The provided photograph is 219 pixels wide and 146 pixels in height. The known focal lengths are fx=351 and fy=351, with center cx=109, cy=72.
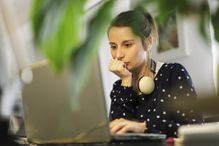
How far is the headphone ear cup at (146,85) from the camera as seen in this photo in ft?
5.06

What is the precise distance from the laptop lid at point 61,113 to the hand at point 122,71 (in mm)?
874

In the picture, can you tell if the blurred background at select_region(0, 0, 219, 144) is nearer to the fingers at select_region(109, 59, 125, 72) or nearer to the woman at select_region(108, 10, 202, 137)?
the woman at select_region(108, 10, 202, 137)

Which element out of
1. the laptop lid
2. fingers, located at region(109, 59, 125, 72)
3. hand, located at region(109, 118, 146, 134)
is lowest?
hand, located at region(109, 118, 146, 134)

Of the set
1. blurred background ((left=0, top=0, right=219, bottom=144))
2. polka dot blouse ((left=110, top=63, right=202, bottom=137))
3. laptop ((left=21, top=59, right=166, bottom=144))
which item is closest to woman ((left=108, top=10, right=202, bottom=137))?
polka dot blouse ((left=110, top=63, right=202, bottom=137))

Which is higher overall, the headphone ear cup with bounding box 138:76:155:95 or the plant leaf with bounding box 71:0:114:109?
the plant leaf with bounding box 71:0:114:109

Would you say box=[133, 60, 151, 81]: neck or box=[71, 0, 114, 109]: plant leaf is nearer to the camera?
box=[71, 0, 114, 109]: plant leaf

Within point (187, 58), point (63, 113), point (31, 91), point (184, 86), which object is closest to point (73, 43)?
point (63, 113)

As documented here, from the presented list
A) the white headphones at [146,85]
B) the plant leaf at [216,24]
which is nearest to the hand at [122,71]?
the white headphones at [146,85]

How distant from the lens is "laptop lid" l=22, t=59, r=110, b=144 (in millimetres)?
749

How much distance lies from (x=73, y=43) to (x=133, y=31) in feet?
0.16

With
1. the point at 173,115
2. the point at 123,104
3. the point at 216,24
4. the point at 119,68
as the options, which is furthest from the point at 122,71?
the point at 216,24

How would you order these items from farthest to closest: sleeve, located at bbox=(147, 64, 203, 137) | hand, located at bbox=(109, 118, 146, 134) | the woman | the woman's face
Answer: the woman's face
the woman
sleeve, located at bbox=(147, 64, 203, 137)
hand, located at bbox=(109, 118, 146, 134)

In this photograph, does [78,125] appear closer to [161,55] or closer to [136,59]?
[136,59]

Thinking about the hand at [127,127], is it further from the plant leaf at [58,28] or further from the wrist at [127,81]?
the plant leaf at [58,28]
